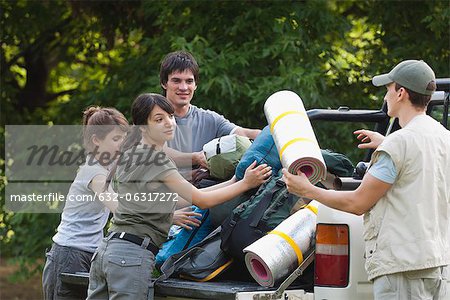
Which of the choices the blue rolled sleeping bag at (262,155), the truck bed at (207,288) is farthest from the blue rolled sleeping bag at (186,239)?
the blue rolled sleeping bag at (262,155)

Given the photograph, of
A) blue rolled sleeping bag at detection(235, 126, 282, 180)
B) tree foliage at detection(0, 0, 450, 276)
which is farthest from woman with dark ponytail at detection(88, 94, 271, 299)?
tree foliage at detection(0, 0, 450, 276)

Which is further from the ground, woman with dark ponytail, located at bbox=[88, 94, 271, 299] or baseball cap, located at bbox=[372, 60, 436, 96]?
baseball cap, located at bbox=[372, 60, 436, 96]

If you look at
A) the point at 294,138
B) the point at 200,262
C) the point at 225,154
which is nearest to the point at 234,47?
the point at 225,154

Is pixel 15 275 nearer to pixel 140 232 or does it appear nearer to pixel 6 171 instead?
pixel 6 171

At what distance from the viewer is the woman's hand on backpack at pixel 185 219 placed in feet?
16.1

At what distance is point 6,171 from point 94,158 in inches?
265

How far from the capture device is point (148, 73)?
10.5 metres

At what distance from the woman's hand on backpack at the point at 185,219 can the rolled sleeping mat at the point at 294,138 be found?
0.73 meters

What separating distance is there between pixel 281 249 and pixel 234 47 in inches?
236

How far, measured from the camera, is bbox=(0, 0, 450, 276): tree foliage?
975 cm

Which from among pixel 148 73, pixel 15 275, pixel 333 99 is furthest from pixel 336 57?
pixel 15 275

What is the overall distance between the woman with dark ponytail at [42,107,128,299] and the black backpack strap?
1.01 metres

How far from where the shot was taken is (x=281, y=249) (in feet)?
14.3

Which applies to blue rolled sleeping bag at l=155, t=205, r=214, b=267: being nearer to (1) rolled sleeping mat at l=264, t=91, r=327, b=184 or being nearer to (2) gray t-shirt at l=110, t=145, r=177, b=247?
(2) gray t-shirt at l=110, t=145, r=177, b=247
